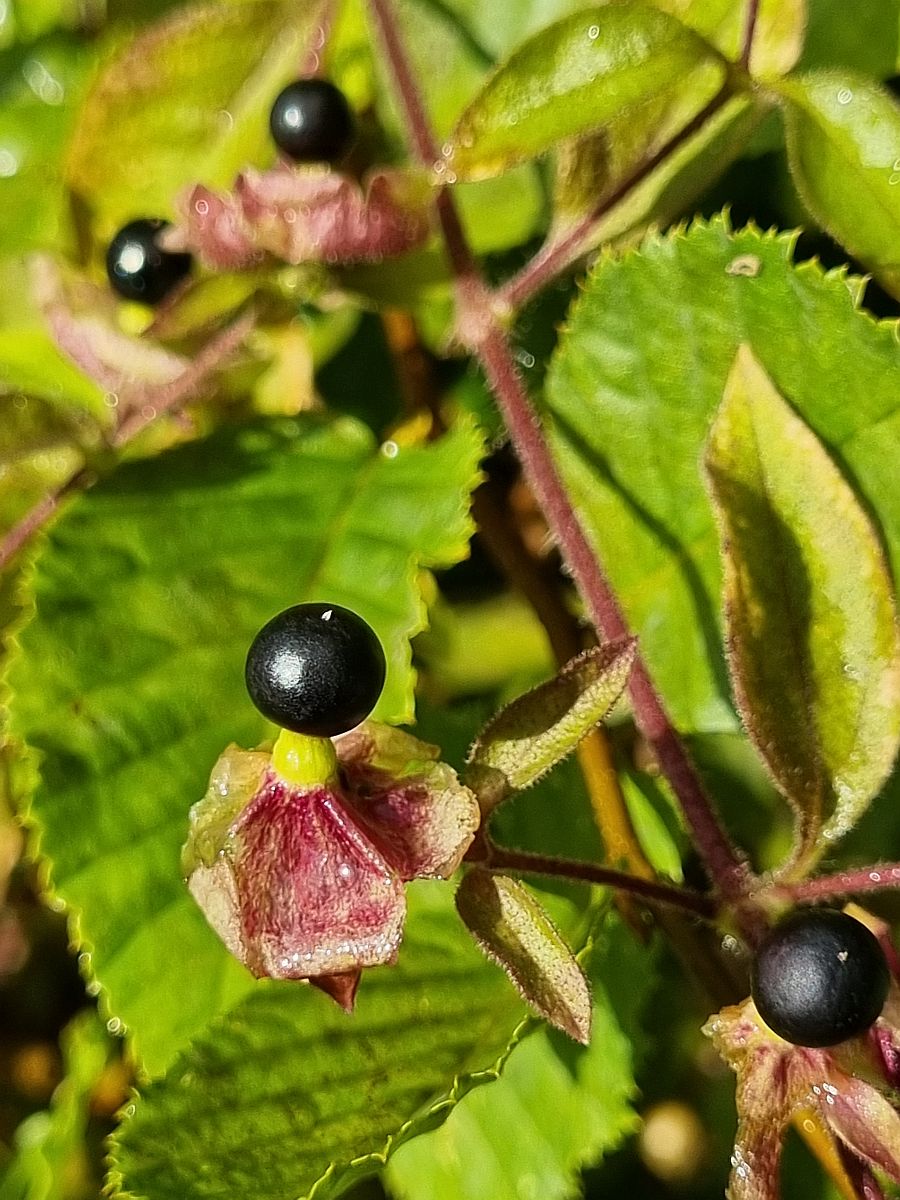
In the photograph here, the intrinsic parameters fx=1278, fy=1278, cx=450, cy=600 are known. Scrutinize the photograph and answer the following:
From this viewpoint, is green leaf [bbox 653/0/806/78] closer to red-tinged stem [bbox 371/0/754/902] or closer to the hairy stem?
red-tinged stem [bbox 371/0/754/902]

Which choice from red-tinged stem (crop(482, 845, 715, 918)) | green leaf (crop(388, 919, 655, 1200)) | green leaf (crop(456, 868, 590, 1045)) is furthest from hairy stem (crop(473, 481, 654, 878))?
green leaf (crop(456, 868, 590, 1045))

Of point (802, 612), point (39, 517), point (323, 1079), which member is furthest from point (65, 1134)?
point (802, 612)

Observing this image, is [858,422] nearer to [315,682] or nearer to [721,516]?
[721,516]

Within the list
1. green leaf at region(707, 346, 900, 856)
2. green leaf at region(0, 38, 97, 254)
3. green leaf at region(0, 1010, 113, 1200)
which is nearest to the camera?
green leaf at region(707, 346, 900, 856)

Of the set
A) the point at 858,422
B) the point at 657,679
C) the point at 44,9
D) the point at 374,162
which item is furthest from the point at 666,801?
the point at 44,9

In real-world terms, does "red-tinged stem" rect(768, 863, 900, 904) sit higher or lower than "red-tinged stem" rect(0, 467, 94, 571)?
lower

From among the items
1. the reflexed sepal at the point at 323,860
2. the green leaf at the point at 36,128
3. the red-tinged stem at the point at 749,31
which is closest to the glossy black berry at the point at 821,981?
the reflexed sepal at the point at 323,860

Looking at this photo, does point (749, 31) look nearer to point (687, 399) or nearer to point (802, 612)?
point (687, 399)

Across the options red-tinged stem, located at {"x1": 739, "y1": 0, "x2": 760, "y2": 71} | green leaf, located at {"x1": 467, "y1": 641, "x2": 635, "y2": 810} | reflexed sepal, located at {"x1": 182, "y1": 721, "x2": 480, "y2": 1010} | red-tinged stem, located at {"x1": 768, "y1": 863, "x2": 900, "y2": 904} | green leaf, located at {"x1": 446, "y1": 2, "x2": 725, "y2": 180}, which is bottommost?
red-tinged stem, located at {"x1": 768, "y1": 863, "x2": 900, "y2": 904}
